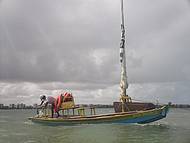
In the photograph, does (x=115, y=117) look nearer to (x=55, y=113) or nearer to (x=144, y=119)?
(x=144, y=119)

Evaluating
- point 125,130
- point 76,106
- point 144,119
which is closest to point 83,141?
point 125,130

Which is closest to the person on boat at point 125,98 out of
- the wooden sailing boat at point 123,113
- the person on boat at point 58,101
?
the wooden sailing boat at point 123,113

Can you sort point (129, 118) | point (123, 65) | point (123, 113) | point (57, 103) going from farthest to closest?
1. point (57, 103)
2. point (123, 65)
3. point (123, 113)
4. point (129, 118)

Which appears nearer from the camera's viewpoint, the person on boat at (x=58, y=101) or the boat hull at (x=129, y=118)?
the boat hull at (x=129, y=118)

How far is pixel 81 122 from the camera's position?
59438mm

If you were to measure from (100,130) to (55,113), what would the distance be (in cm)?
1508

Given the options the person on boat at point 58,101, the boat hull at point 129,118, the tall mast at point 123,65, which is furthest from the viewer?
the person on boat at point 58,101

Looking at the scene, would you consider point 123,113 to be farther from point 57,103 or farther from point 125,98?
point 57,103

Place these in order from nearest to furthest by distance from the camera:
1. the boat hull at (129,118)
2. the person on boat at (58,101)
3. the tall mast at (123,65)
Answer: the boat hull at (129,118) < the tall mast at (123,65) < the person on boat at (58,101)

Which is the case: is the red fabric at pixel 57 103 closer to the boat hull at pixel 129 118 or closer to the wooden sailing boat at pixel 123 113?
the wooden sailing boat at pixel 123 113

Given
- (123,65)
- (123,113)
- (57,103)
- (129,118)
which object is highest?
(123,65)

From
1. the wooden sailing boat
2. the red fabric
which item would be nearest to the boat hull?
the wooden sailing boat

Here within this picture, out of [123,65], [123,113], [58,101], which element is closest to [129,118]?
[123,113]

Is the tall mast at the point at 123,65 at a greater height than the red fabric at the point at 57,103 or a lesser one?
greater
